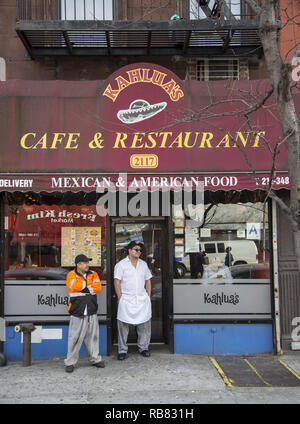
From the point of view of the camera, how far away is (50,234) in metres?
7.82

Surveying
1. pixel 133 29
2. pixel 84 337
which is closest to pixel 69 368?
pixel 84 337

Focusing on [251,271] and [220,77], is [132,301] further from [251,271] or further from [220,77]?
[220,77]

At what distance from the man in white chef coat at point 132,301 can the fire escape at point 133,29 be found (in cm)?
361

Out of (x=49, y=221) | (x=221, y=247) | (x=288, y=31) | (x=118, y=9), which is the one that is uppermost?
(x=118, y=9)

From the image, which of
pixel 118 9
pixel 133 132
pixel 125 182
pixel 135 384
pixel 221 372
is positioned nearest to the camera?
pixel 135 384

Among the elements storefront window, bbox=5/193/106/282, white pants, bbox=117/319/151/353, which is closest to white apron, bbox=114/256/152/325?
white pants, bbox=117/319/151/353

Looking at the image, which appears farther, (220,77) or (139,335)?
(220,77)

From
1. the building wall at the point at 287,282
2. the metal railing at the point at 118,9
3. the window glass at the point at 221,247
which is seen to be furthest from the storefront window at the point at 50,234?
the metal railing at the point at 118,9

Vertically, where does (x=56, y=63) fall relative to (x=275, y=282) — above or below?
above

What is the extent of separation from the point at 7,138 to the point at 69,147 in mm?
1002

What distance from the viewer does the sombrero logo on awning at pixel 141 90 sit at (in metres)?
7.23

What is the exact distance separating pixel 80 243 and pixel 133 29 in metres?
3.73

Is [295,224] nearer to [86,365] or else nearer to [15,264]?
[86,365]

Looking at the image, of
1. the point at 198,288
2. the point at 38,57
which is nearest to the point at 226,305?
the point at 198,288
